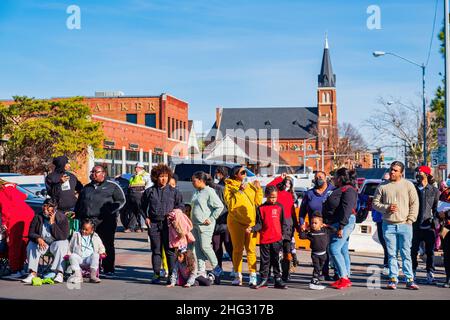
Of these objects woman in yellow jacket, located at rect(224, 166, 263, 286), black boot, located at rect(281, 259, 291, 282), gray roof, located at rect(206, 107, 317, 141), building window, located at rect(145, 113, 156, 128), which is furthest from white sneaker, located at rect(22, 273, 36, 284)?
gray roof, located at rect(206, 107, 317, 141)

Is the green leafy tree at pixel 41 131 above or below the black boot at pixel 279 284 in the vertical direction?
above

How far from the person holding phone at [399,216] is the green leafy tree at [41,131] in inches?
1355

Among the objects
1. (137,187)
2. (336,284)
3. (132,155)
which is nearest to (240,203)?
(336,284)

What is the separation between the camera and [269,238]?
10.9 m

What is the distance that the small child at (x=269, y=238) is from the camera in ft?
35.7

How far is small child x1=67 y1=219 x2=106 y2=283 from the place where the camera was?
11.2 meters

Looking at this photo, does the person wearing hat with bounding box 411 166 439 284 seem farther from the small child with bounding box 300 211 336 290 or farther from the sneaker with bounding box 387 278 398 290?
the small child with bounding box 300 211 336 290

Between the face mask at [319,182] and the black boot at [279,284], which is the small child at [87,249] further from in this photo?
the face mask at [319,182]

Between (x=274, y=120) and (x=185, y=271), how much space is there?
150602 mm

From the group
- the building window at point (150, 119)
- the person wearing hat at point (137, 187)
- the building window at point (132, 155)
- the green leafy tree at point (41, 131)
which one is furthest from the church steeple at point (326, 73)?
the person wearing hat at point (137, 187)

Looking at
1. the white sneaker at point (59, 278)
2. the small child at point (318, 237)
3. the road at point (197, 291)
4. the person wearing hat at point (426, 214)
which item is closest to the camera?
the road at point (197, 291)

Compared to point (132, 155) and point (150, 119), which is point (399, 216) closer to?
point (132, 155)
